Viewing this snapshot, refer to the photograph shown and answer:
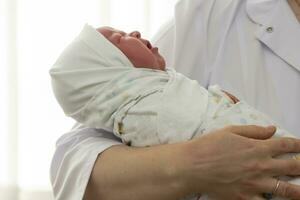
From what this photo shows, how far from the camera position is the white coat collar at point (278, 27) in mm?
1073

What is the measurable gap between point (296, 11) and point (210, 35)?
198 millimetres

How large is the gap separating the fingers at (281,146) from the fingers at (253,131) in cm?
2

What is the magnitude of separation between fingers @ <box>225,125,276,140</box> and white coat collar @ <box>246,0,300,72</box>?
0.86 ft

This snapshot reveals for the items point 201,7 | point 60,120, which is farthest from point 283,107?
point 60,120

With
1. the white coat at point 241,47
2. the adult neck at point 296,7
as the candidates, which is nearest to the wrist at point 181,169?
the white coat at point 241,47

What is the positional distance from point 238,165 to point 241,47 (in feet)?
1.20

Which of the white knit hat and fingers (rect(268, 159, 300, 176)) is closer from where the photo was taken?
fingers (rect(268, 159, 300, 176))

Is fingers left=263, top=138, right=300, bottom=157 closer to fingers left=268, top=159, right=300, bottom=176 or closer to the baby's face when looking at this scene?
fingers left=268, top=159, right=300, bottom=176

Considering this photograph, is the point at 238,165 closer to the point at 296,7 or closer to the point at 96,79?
the point at 96,79

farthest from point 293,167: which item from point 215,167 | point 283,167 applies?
point 215,167

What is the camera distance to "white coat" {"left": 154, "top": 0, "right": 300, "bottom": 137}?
3.46 ft

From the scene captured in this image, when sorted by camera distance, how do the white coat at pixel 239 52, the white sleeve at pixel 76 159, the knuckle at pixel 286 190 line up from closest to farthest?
the knuckle at pixel 286 190, the white sleeve at pixel 76 159, the white coat at pixel 239 52

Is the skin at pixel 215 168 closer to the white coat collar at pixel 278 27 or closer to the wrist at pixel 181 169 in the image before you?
the wrist at pixel 181 169

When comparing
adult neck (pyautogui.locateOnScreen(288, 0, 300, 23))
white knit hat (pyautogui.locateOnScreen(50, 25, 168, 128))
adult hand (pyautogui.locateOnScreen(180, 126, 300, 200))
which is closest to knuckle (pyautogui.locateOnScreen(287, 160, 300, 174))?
adult hand (pyautogui.locateOnScreen(180, 126, 300, 200))
